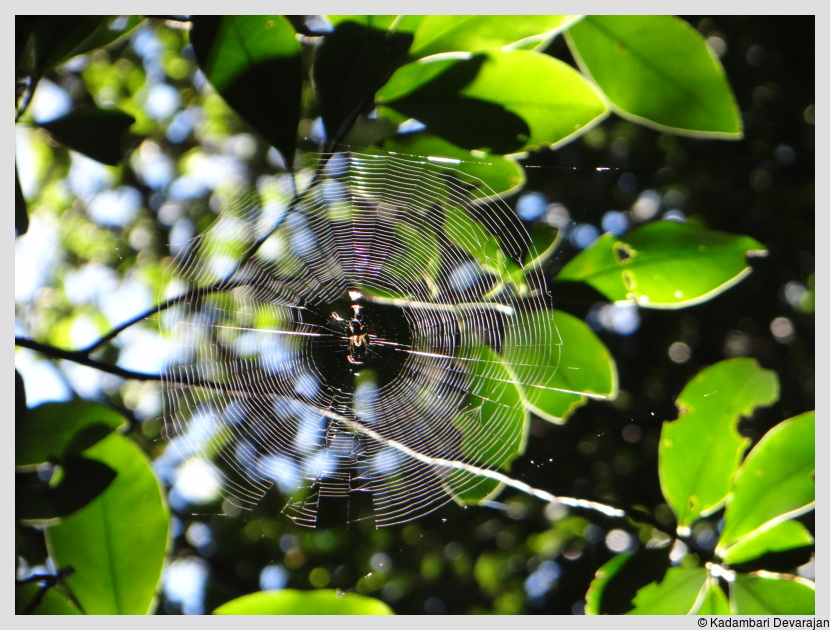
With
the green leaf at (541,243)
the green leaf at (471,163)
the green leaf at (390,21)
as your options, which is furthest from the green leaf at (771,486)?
the green leaf at (390,21)

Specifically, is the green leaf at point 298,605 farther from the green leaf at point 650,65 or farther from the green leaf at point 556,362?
the green leaf at point 650,65

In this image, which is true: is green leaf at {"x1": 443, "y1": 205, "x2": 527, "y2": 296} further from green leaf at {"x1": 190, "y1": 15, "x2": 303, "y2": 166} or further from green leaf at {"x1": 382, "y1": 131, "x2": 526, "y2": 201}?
green leaf at {"x1": 190, "y1": 15, "x2": 303, "y2": 166}

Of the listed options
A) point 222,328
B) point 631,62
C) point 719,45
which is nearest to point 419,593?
point 222,328

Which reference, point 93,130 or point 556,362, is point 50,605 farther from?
point 556,362

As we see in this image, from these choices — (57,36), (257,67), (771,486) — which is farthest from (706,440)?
(57,36)

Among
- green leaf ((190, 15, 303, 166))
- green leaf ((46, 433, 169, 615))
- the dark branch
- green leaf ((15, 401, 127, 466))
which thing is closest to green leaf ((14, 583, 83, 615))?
green leaf ((46, 433, 169, 615))

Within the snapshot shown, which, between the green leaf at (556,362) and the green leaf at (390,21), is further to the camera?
the green leaf at (556,362)
